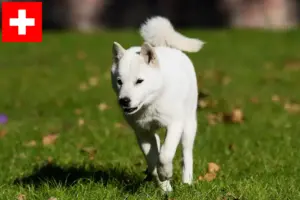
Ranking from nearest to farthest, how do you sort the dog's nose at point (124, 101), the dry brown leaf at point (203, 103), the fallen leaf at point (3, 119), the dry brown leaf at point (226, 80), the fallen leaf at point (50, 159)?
the dog's nose at point (124, 101)
the fallen leaf at point (50, 159)
the fallen leaf at point (3, 119)
the dry brown leaf at point (203, 103)
the dry brown leaf at point (226, 80)

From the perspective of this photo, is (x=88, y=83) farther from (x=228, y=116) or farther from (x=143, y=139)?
(x=143, y=139)

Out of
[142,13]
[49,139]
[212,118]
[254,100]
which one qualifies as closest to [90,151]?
[49,139]

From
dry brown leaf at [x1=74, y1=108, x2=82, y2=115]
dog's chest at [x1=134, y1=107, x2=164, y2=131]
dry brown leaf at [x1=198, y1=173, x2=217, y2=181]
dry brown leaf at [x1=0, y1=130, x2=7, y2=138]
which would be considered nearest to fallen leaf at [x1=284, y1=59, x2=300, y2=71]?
dry brown leaf at [x1=74, y1=108, x2=82, y2=115]

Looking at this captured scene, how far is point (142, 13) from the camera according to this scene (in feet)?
104

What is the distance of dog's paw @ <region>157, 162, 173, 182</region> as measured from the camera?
509 centimetres

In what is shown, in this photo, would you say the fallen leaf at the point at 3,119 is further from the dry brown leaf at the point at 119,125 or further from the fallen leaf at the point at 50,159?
the fallen leaf at the point at 50,159

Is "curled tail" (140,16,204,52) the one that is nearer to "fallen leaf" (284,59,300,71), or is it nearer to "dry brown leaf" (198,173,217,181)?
"dry brown leaf" (198,173,217,181)

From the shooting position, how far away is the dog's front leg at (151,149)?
213 inches

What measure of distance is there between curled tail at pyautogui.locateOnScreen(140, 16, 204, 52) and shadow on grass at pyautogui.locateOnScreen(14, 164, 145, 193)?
3.87 ft

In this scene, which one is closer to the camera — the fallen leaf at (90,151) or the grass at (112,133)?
the grass at (112,133)

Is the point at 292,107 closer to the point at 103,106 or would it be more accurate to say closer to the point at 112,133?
the point at 103,106

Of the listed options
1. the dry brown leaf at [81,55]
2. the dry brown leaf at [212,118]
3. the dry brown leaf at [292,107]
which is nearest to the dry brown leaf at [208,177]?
the dry brown leaf at [212,118]

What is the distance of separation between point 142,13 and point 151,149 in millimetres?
26489

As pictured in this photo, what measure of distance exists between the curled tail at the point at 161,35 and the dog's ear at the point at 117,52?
0.78m
